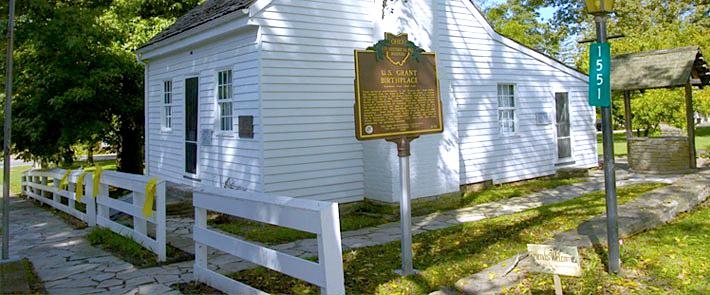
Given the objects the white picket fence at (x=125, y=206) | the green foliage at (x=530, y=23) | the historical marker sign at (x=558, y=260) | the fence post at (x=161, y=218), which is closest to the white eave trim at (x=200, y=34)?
the white picket fence at (x=125, y=206)

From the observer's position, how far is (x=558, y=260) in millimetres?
3932

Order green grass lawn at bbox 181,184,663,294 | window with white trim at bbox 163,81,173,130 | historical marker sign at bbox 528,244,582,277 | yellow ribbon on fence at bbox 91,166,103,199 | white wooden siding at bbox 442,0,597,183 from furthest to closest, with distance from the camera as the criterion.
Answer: window with white trim at bbox 163,81,173,130, white wooden siding at bbox 442,0,597,183, yellow ribbon on fence at bbox 91,166,103,199, green grass lawn at bbox 181,184,663,294, historical marker sign at bbox 528,244,582,277

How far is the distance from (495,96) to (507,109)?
624mm

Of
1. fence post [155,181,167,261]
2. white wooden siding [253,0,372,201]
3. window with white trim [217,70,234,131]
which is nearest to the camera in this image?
fence post [155,181,167,261]

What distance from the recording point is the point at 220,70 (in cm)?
970

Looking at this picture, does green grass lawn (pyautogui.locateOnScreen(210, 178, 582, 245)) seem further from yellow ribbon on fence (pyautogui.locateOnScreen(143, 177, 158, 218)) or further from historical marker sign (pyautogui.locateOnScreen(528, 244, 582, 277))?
historical marker sign (pyautogui.locateOnScreen(528, 244, 582, 277))

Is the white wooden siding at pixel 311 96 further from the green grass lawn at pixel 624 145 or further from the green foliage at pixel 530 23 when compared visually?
the green foliage at pixel 530 23

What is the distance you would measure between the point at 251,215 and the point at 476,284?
6.58ft

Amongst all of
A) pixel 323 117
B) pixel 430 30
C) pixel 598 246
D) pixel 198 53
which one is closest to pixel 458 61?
pixel 430 30

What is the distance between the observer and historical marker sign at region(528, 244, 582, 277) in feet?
12.7

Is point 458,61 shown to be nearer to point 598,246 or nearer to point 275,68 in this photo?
point 275,68

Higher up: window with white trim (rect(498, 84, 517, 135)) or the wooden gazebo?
the wooden gazebo

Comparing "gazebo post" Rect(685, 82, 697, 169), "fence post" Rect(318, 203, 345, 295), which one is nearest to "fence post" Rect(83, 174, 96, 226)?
"fence post" Rect(318, 203, 345, 295)

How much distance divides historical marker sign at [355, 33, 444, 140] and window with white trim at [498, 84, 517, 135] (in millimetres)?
7015
